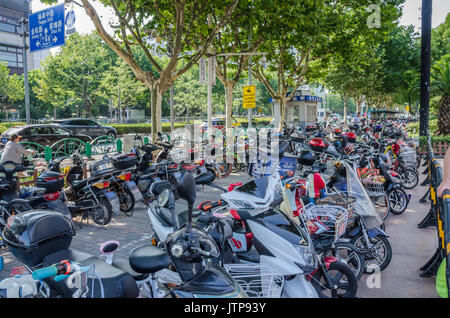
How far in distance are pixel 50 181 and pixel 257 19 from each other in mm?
9233

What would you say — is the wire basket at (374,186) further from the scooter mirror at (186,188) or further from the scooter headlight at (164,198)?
the scooter mirror at (186,188)

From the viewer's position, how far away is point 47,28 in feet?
33.7

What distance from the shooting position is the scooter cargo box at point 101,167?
247 inches

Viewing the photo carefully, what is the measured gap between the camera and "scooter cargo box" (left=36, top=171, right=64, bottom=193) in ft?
17.1

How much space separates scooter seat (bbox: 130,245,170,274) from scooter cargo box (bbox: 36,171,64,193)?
140 inches

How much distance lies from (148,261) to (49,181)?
3.68 metres

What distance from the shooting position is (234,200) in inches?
137

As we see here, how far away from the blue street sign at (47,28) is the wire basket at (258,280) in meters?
9.43

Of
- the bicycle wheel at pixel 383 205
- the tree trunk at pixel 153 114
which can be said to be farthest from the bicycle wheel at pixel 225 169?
the bicycle wheel at pixel 383 205

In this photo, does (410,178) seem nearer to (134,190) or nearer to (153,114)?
(134,190)

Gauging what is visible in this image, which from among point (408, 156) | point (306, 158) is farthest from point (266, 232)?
point (408, 156)
